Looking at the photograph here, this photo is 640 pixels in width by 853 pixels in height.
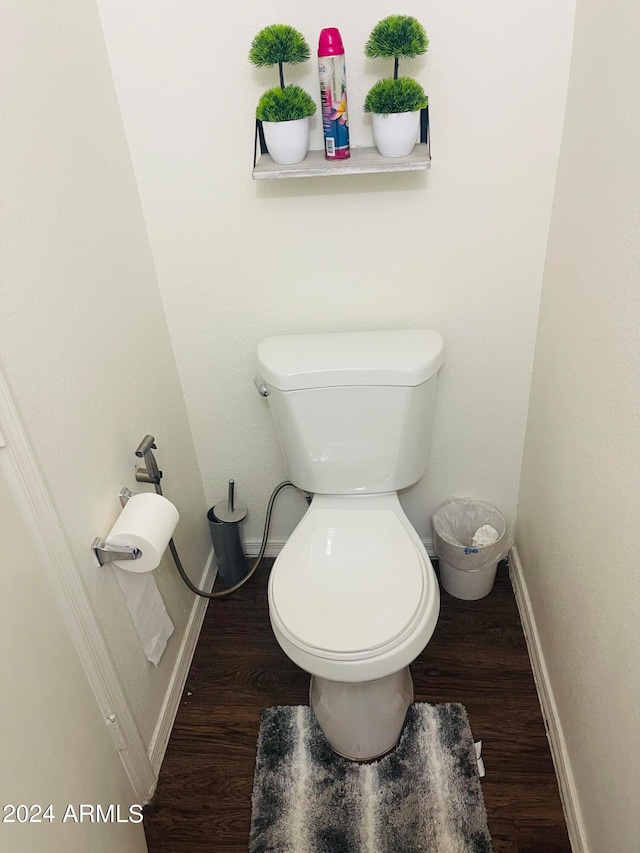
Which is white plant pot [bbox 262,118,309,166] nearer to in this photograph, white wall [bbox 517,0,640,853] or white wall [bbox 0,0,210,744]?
white wall [bbox 0,0,210,744]

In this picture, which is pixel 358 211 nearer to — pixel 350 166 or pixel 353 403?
pixel 350 166

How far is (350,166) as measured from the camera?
1.24 meters

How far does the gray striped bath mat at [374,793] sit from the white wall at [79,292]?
32 centimetres

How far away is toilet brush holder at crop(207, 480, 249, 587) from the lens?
1768 mm

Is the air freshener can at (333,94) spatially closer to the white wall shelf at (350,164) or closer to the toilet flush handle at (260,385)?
the white wall shelf at (350,164)

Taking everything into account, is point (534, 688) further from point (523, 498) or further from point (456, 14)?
point (456, 14)

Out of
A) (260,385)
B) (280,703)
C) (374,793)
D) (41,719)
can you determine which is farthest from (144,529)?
(374,793)

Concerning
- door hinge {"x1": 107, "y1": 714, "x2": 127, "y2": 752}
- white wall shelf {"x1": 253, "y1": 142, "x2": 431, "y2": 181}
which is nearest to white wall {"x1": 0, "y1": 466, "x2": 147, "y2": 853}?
door hinge {"x1": 107, "y1": 714, "x2": 127, "y2": 752}

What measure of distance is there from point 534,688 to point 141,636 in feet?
3.15

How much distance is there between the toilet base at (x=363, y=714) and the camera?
4.41 ft

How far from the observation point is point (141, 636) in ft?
4.42

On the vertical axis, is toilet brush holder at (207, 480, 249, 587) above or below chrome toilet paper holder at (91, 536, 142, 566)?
below

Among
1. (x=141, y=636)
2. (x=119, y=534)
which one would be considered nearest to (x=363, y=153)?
(x=119, y=534)

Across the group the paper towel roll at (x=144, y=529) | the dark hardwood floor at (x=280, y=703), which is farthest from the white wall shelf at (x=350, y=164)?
the dark hardwood floor at (x=280, y=703)
